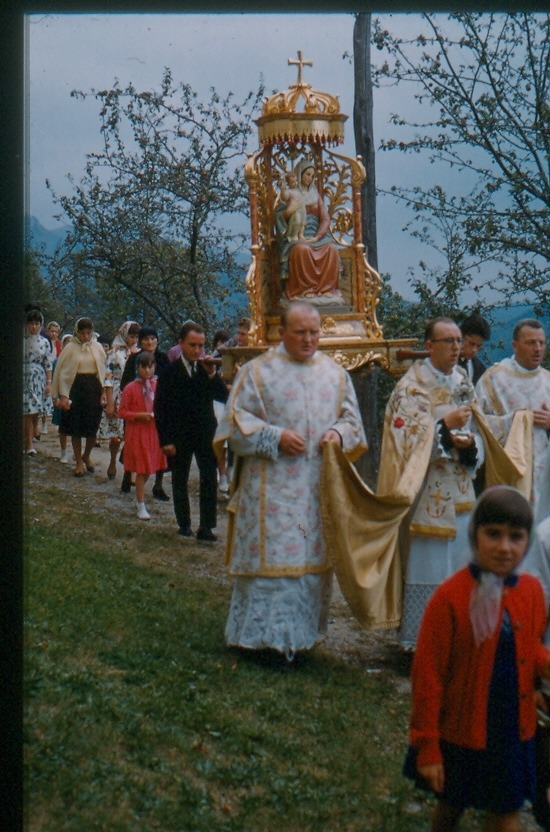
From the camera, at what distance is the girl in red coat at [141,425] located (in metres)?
12.1

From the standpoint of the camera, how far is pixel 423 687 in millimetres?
3949

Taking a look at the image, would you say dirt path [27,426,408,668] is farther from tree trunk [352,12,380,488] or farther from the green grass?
tree trunk [352,12,380,488]

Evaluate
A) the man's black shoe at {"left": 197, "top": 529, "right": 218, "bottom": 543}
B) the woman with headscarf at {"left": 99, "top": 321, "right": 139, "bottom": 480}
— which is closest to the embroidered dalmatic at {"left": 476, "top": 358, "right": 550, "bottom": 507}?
the man's black shoe at {"left": 197, "top": 529, "right": 218, "bottom": 543}

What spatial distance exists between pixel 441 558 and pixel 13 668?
4.27 m

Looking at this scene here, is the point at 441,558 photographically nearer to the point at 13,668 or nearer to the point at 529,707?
the point at 529,707

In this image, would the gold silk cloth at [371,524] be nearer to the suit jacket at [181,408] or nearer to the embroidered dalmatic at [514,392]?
the embroidered dalmatic at [514,392]

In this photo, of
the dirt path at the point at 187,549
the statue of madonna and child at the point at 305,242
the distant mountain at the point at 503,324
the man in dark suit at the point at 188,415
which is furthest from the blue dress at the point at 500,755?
the distant mountain at the point at 503,324

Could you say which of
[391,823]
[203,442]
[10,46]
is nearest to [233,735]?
[391,823]

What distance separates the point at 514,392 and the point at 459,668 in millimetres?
4576

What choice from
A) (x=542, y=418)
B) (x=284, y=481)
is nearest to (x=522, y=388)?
(x=542, y=418)

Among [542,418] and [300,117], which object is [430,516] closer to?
[542,418]

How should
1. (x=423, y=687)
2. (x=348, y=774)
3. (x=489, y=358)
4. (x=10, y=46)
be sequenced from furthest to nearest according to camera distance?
1. (x=489, y=358)
2. (x=348, y=774)
3. (x=423, y=687)
4. (x=10, y=46)

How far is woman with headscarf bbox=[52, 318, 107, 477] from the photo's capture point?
1378cm

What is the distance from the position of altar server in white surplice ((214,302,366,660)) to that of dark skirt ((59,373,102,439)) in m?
6.94
